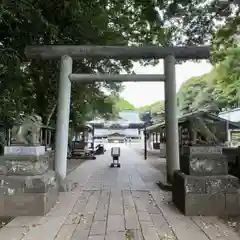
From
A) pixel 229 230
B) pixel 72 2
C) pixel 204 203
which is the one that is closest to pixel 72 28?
pixel 72 2

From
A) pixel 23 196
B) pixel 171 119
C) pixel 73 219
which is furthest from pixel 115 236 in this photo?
pixel 171 119

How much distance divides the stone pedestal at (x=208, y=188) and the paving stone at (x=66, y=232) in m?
1.97

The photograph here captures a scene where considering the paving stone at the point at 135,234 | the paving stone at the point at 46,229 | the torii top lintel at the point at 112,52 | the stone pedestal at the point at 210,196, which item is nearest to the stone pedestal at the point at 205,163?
the stone pedestal at the point at 210,196

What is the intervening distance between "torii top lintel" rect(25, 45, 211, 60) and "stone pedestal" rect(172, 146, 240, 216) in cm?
360

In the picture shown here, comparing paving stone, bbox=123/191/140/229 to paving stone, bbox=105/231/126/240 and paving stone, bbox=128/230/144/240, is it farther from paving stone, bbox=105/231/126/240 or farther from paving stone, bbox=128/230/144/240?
paving stone, bbox=105/231/126/240

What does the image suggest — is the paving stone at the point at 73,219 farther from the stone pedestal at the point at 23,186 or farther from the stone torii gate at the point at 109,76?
the stone torii gate at the point at 109,76

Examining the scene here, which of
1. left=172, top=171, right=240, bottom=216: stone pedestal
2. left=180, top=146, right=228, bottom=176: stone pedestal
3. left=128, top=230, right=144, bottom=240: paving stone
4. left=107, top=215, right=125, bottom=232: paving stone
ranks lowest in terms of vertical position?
left=128, top=230, right=144, bottom=240: paving stone

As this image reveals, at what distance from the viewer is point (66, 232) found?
4.54 metres

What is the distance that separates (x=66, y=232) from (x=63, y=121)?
13.9 feet

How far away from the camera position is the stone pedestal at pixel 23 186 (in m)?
5.48

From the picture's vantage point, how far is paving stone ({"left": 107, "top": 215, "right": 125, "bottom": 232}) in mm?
4703

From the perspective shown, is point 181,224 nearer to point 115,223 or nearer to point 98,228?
point 115,223

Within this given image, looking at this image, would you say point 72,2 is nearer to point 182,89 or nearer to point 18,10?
point 18,10

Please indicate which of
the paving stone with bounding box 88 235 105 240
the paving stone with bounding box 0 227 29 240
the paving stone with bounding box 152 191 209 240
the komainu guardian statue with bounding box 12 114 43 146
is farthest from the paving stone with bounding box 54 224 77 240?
the komainu guardian statue with bounding box 12 114 43 146
